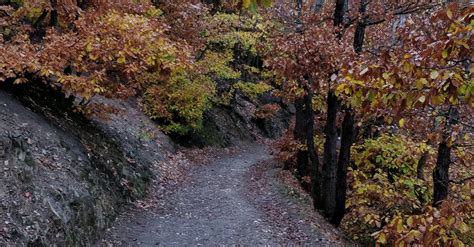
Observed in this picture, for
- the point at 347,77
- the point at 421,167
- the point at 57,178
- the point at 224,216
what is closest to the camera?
the point at 347,77

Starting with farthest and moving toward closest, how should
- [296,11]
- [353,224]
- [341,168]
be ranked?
[296,11] < [353,224] < [341,168]

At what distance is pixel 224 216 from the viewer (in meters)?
10.0

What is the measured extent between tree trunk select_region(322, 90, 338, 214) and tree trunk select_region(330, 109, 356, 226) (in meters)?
0.14

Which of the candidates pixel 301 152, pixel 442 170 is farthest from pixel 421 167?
pixel 301 152

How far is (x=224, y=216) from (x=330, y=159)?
303cm

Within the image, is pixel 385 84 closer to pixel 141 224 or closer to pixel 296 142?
pixel 141 224

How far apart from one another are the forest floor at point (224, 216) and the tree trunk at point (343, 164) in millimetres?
537

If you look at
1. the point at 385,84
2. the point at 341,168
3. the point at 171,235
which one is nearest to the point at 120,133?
the point at 171,235

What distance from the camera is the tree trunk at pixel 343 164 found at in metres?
10.3

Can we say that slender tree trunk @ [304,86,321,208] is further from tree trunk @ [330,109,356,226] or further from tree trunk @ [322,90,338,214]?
tree trunk @ [330,109,356,226]

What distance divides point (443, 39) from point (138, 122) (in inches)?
522

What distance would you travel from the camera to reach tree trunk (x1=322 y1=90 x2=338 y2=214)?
1039 centimetres

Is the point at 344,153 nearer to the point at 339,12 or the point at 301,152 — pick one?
the point at 339,12

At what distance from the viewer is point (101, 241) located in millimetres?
7691
